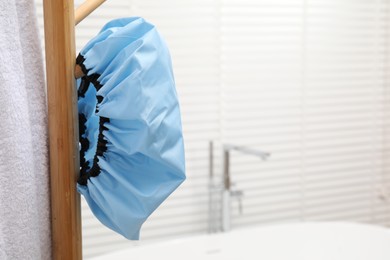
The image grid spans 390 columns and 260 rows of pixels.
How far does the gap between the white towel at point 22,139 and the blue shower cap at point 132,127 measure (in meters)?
0.09

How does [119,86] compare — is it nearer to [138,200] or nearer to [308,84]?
[138,200]

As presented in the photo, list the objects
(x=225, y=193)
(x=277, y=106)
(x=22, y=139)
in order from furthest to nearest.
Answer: (x=277, y=106)
(x=225, y=193)
(x=22, y=139)

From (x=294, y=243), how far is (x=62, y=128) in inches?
66.4

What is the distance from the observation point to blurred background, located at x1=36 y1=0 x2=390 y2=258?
7.09 ft

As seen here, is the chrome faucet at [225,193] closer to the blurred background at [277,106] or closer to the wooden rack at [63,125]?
the blurred background at [277,106]

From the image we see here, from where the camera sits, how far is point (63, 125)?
874mm

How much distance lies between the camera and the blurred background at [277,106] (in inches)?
85.1

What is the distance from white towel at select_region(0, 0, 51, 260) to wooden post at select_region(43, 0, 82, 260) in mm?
26

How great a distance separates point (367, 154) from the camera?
2664 mm

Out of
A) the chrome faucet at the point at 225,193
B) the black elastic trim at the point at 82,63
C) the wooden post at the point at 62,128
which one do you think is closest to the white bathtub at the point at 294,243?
the chrome faucet at the point at 225,193

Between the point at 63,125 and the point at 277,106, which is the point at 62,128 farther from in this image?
the point at 277,106

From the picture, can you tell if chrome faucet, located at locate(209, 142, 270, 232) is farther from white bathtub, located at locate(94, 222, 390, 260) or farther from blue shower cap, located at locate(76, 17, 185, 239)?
blue shower cap, located at locate(76, 17, 185, 239)

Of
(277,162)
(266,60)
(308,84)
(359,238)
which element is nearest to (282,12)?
(266,60)

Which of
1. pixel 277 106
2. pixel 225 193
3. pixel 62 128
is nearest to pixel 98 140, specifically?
pixel 62 128
